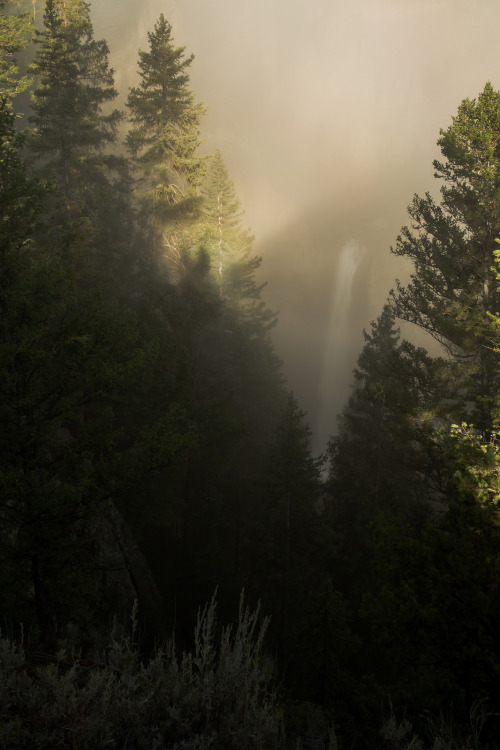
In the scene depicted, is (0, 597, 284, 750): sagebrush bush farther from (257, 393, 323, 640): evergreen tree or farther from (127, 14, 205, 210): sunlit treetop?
(127, 14, 205, 210): sunlit treetop

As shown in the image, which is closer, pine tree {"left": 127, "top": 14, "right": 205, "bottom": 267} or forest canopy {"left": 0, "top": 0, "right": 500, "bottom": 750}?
forest canopy {"left": 0, "top": 0, "right": 500, "bottom": 750}

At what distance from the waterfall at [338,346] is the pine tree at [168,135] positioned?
7465 centimetres

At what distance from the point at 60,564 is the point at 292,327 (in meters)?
106

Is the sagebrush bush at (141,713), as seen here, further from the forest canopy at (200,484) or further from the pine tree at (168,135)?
the pine tree at (168,135)

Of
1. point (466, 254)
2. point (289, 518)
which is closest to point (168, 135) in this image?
point (466, 254)

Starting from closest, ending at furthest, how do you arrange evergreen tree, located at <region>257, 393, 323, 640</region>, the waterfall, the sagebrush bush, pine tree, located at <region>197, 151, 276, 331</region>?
1. the sagebrush bush
2. evergreen tree, located at <region>257, 393, 323, 640</region>
3. pine tree, located at <region>197, 151, 276, 331</region>
4. the waterfall

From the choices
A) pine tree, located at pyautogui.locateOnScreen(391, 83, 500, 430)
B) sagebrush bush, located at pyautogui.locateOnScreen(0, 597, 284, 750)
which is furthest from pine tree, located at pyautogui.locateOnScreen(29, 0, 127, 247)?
sagebrush bush, located at pyautogui.locateOnScreen(0, 597, 284, 750)

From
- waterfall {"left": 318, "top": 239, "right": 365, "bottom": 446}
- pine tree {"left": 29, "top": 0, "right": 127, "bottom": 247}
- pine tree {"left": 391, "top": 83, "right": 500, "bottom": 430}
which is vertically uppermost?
waterfall {"left": 318, "top": 239, "right": 365, "bottom": 446}

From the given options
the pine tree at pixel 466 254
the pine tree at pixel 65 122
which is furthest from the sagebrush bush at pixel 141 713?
the pine tree at pixel 65 122

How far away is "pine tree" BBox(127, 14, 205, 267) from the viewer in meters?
23.1

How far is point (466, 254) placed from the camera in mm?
11641

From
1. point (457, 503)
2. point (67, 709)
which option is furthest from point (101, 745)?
point (457, 503)

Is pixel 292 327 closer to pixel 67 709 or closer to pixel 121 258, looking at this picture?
pixel 121 258

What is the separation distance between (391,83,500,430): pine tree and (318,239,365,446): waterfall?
264 ft
